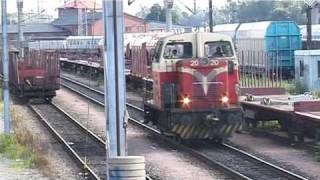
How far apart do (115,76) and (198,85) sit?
9.24 metres

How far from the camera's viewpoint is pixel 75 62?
6397cm

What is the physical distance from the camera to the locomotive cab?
60.7 ft

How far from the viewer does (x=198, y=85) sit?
18766mm

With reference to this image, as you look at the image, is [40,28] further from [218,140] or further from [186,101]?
[186,101]

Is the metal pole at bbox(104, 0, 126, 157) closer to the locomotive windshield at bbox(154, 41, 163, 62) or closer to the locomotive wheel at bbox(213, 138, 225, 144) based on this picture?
the locomotive windshield at bbox(154, 41, 163, 62)

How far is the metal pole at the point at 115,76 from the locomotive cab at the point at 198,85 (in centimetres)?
873

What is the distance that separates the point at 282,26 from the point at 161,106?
29.7 m

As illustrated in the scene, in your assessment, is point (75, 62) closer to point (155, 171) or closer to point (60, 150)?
point (60, 150)

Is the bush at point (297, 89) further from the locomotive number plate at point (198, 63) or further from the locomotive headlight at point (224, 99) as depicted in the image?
the locomotive number plate at point (198, 63)

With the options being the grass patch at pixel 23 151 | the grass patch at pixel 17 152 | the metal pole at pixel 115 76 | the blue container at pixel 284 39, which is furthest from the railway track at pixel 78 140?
the blue container at pixel 284 39

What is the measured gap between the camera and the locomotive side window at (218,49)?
19.0 meters

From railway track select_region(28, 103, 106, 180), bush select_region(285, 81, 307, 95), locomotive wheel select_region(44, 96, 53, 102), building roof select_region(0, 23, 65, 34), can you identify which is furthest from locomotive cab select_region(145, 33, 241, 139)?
building roof select_region(0, 23, 65, 34)

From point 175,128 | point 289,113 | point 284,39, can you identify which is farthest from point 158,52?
point 284,39

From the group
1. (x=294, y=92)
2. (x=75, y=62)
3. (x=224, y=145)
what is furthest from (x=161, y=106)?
(x=75, y=62)
